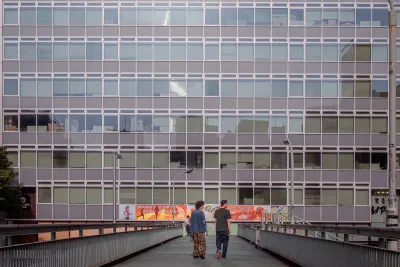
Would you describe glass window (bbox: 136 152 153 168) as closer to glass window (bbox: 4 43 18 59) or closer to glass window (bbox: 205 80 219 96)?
glass window (bbox: 205 80 219 96)

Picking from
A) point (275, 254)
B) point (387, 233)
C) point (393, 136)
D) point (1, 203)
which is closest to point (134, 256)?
point (275, 254)

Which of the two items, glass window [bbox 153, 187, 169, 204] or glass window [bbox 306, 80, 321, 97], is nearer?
glass window [bbox 306, 80, 321, 97]


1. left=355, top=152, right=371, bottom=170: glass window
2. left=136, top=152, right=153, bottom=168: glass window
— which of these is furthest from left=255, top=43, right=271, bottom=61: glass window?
left=136, top=152, right=153, bottom=168: glass window

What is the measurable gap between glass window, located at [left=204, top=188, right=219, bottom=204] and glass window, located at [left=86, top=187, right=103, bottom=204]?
9.33 metres

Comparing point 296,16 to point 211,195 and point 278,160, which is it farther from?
point 211,195

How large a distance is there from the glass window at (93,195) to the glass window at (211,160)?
32.0 ft

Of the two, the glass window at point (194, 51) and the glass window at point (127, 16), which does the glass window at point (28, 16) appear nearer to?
the glass window at point (127, 16)

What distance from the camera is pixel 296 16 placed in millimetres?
61438

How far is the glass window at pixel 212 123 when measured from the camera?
61469 mm

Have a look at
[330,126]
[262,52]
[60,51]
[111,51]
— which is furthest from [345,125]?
[60,51]

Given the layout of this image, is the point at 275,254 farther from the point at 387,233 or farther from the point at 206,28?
the point at 206,28

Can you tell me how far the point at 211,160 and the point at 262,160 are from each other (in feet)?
14.8

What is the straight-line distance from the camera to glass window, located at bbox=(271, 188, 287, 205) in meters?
61.1

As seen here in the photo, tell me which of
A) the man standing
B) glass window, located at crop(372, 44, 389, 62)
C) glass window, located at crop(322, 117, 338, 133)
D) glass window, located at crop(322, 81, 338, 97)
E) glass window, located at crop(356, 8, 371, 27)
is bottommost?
the man standing
